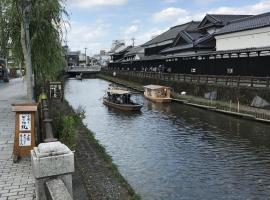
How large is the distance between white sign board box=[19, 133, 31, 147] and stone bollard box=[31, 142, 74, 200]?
4245 millimetres

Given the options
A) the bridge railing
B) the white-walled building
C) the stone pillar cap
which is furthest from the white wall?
the stone pillar cap

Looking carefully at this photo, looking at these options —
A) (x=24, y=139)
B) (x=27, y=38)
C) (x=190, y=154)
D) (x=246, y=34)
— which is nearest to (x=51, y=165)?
(x=24, y=139)

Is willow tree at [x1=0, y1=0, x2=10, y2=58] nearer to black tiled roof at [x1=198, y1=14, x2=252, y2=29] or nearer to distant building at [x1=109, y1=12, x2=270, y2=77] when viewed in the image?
distant building at [x1=109, y1=12, x2=270, y2=77]

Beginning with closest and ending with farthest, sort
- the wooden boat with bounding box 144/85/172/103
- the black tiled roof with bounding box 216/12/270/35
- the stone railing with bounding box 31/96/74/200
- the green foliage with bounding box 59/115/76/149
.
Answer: the stone railing with bounding box 31/96/74/200
the green foliage with bounding box 59/115/76/149
the black tiled roof with bounding box 216/12/270/35
the wooden boat with bounding box 144/85/172/103

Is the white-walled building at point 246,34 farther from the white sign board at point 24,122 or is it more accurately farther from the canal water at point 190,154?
the white sign board at point 24,122

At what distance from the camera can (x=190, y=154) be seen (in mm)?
17000

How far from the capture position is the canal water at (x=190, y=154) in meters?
12.5

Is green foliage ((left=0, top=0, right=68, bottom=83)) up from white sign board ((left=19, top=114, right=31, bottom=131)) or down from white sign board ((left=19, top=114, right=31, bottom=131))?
up

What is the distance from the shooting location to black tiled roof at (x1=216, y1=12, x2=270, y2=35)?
121 feet

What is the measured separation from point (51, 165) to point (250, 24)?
37349 mm

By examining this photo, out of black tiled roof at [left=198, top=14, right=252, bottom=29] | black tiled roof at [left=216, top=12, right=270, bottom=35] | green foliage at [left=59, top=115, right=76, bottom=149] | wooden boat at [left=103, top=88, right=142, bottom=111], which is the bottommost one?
wooden boat at [left=103, top=88, right=142, bottom=111]

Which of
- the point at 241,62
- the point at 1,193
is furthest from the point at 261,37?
the point at 1,193

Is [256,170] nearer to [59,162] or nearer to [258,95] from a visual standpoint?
Result: [59,162]

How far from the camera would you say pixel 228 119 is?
25531mm
